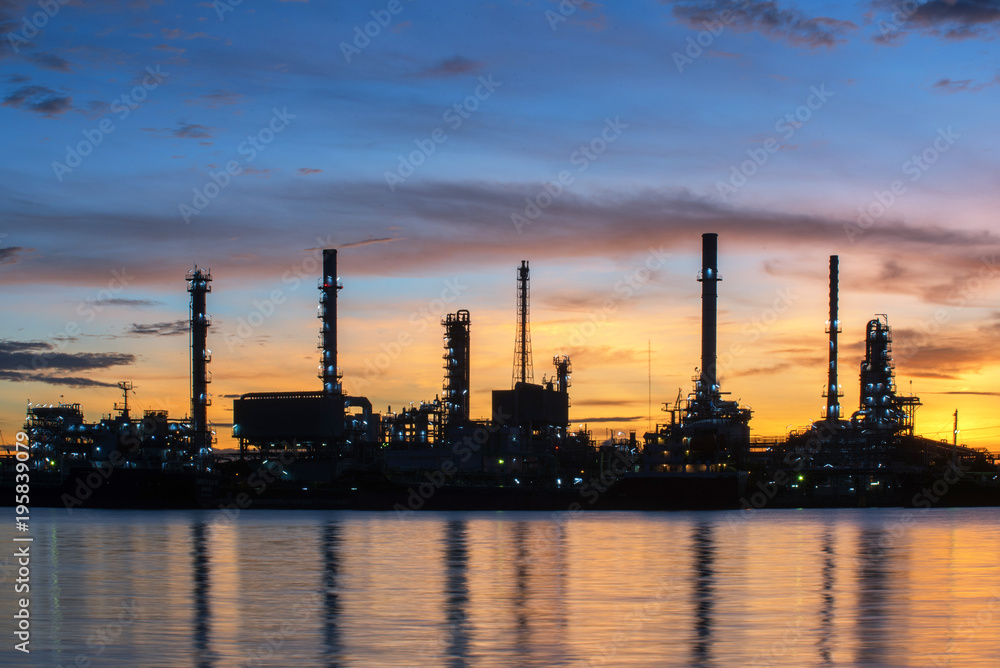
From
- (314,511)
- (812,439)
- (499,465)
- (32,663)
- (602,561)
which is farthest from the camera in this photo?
(812,439)

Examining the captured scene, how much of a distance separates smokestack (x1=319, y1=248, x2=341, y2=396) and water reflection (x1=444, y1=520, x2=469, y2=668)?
255 feet

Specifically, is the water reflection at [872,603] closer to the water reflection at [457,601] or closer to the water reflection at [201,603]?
the water reflection at [457,601]

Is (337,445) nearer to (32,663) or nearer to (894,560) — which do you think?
(894,560)

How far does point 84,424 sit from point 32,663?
132 metres

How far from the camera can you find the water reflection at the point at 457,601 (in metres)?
27.5

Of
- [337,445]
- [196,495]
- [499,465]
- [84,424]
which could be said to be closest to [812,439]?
[499,465]

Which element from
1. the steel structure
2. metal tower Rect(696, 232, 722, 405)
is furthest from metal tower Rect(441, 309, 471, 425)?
the steel structure

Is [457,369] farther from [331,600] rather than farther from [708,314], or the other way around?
[331,600]

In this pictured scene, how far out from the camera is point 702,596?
127 ft

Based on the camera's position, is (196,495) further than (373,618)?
Yes

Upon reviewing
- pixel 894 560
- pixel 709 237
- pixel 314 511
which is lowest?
pixel 314 511

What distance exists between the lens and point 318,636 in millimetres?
30078

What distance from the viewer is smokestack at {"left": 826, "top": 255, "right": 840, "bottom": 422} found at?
15938cm

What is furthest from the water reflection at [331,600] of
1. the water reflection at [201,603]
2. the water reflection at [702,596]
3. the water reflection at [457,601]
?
the water reflection at [702,596]
